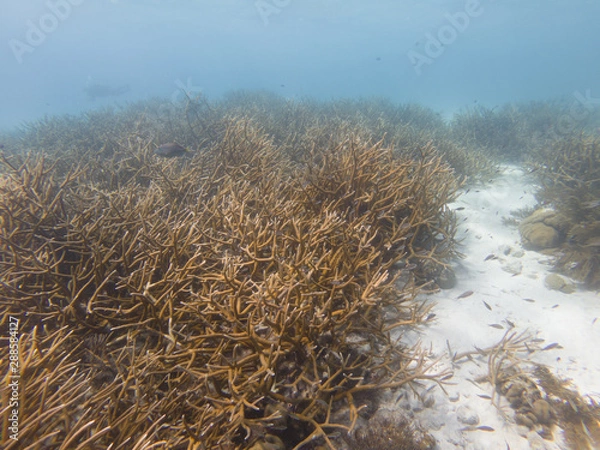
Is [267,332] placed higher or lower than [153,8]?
lower

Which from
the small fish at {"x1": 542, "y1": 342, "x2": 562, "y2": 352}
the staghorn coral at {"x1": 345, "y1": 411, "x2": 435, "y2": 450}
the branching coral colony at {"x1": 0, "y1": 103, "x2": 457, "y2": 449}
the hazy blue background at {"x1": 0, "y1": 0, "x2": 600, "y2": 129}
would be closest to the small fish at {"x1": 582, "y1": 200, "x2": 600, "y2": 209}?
the small fish at {"x1": 542, "y1": 342, "x2": 562, "y2": 352}

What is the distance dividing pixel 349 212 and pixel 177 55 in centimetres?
16527

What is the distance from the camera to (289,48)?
4409 inches

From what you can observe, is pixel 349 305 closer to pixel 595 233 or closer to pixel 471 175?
pixel 595 233

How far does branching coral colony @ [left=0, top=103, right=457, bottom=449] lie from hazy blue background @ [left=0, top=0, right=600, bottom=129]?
11.9m

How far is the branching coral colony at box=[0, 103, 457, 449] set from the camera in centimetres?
166

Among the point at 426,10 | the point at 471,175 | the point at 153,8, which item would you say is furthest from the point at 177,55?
the point at 471,175

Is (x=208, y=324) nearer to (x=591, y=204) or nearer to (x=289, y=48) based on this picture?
(x=591, y=204)

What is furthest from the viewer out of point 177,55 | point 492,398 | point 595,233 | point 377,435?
point 177,55

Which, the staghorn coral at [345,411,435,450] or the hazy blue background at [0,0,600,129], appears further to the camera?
the hazy blue background at [0,0,600,129]

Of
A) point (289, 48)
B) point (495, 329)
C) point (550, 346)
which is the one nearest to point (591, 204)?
A: point (550, 346)

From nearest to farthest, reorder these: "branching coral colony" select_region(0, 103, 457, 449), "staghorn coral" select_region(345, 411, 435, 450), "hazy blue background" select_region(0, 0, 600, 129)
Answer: "branching coral colony" select_region(0, 103, 457, 449) → "staghorn coral" select_region(345, 411, 435, 450) → "hazy blue background" select_region(0, 0, 600, 129)

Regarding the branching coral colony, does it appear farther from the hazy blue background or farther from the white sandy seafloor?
the hazy blue background

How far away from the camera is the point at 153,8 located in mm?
51062
